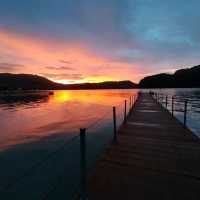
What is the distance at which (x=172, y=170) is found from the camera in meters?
4.03

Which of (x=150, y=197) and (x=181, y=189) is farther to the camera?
(x=181, y=189)

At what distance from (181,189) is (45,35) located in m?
18.1

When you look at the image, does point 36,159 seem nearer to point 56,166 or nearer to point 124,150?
point 56,166

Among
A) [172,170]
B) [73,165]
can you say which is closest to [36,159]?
[73,165]

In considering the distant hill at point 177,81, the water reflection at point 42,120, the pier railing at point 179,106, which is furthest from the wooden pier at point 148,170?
the distant hill at point 177,81

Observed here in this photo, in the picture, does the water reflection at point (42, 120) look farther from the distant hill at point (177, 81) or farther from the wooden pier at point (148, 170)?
the distant hill at point (177, 81)

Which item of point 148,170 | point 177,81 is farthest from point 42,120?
point 177,81

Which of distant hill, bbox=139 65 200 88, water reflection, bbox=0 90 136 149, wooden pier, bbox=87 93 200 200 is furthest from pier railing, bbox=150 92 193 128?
distant hill, bbox=139 65 200 88

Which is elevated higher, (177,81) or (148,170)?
(177,81)

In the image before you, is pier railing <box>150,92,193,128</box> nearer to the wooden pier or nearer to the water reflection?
the wooden pier

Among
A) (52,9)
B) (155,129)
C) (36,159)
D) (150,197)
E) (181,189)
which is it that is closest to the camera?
(150,197)

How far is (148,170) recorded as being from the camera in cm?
403

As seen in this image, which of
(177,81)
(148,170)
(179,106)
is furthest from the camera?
(177,81)

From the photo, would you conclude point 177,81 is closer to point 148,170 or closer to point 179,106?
point 179,106
